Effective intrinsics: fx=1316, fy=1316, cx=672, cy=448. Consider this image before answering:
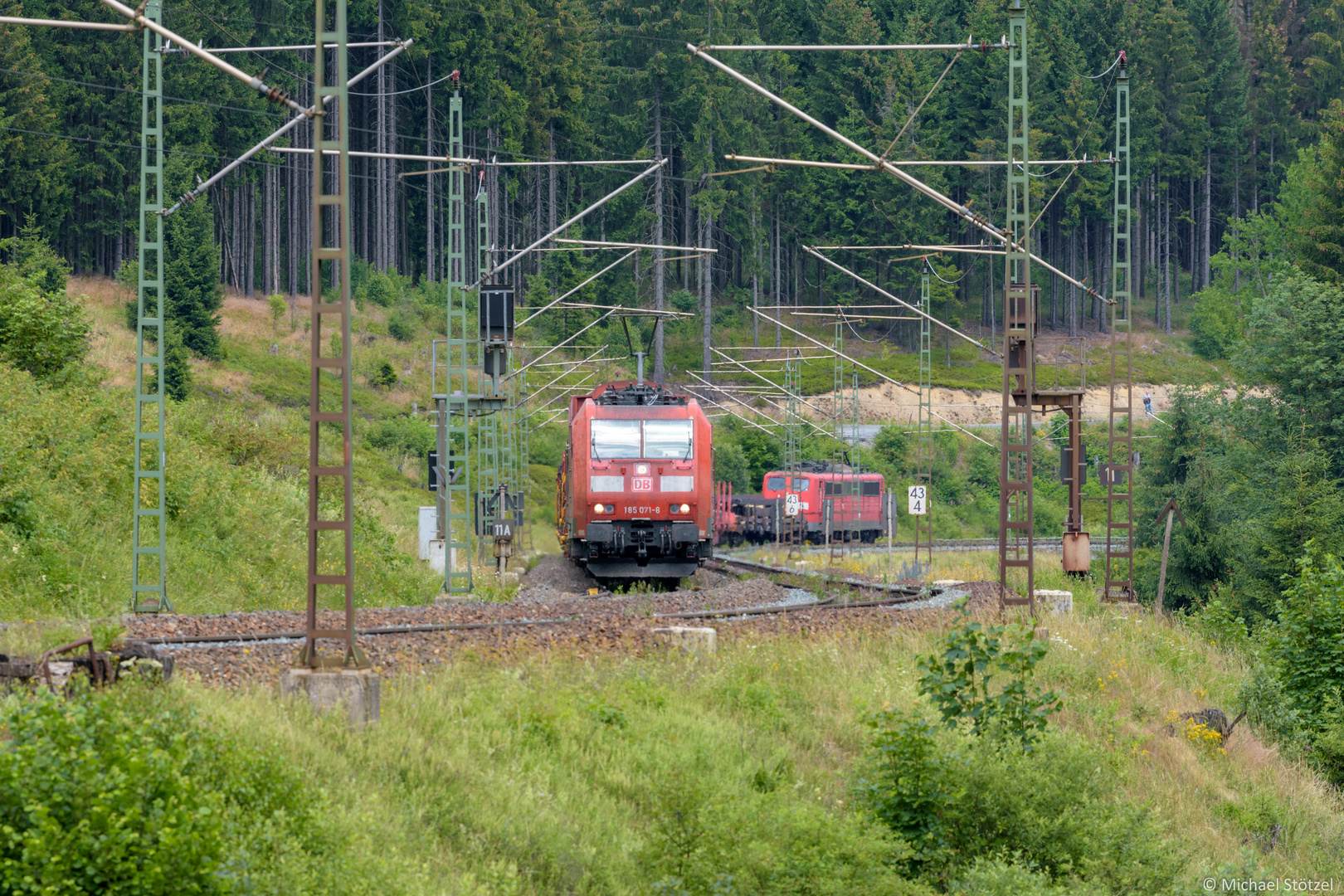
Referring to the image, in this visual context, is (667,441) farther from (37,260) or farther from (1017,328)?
(37,260)

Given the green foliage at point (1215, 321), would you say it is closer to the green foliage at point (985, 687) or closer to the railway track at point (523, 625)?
the railway track at point (523, 625)

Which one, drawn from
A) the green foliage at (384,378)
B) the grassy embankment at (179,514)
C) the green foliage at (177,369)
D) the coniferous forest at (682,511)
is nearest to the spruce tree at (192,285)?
the coniferous forest at (682,511)

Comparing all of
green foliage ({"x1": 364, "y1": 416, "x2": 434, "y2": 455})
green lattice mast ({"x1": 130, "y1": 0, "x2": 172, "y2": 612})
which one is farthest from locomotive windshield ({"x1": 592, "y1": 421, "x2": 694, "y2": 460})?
green foliage ({"x1": 364, "y1": 416, "x2": 434, "y2": 455})

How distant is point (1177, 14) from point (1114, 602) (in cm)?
6859

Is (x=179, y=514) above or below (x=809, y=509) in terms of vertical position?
above

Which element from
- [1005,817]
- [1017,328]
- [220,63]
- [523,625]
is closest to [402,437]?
[523,625]

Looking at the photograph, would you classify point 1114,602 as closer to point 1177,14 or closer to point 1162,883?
point 1162,883

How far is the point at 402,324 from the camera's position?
59.2 meters

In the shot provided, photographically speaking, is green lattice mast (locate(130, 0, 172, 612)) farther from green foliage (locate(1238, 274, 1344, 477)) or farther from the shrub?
the shrub

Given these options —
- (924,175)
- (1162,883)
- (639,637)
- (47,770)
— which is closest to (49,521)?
(639,637)

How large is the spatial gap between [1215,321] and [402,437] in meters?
49.8

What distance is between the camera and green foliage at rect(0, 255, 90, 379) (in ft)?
83.4

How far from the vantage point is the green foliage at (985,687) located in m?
10.5

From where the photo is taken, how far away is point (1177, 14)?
263 feet
